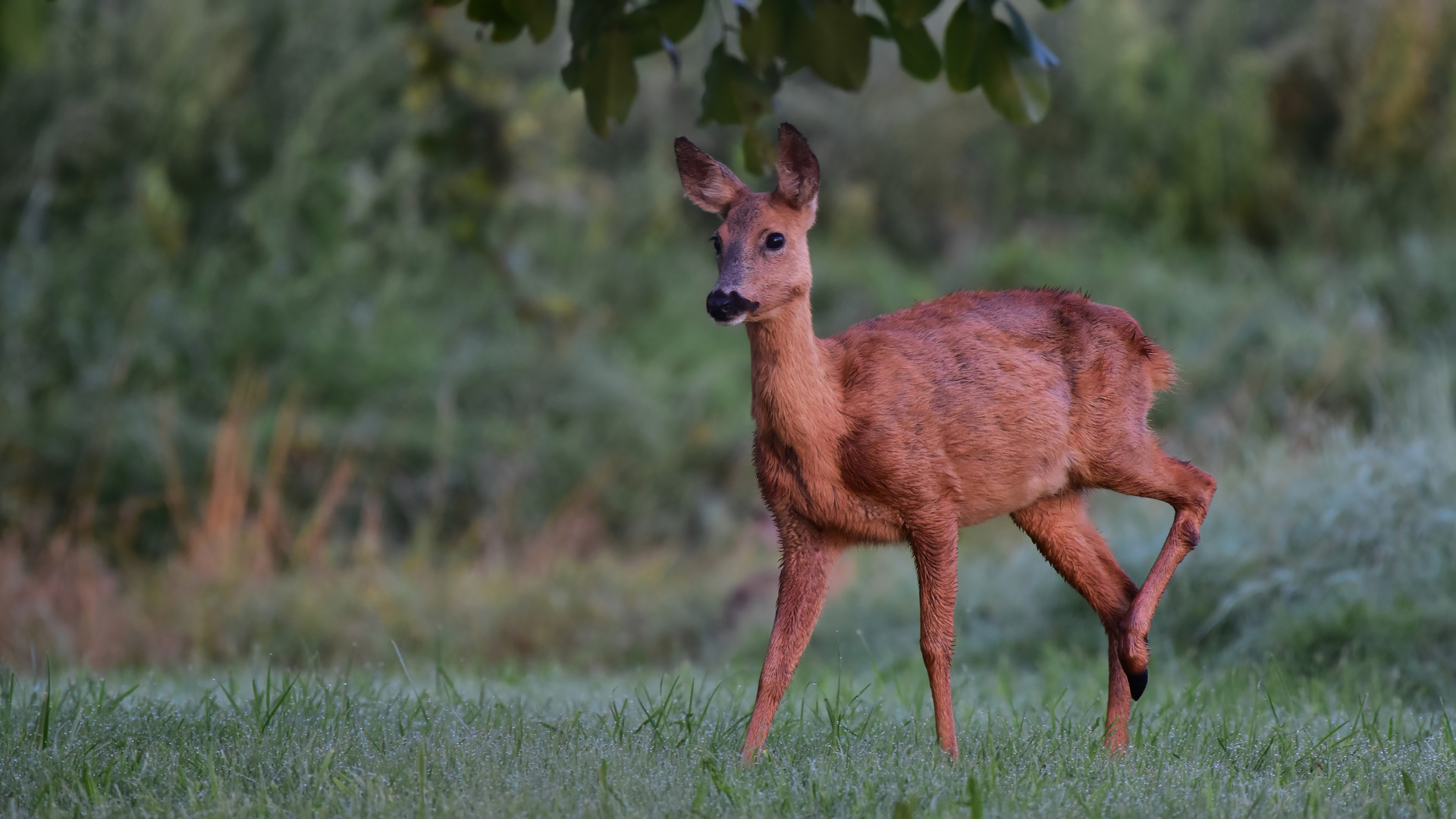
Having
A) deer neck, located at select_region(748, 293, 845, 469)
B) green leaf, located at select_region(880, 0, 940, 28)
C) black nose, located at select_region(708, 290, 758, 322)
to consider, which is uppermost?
green leaf, located at select_region(880, 0, 940, 28)

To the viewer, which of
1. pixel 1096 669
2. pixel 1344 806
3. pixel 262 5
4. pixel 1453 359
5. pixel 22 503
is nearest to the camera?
pixel 1344 806

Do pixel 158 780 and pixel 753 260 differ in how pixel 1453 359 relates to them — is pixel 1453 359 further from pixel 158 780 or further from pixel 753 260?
pixel 158 780

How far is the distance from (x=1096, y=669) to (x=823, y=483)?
2.97 metres

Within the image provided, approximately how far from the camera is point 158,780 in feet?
11.2

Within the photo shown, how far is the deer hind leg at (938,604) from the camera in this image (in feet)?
12.2

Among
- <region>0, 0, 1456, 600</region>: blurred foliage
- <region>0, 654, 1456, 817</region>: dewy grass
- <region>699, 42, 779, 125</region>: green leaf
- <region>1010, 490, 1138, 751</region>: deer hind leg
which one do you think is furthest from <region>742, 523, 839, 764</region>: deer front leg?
<region>0, 0, 1456, 600</region>: blurred foliage

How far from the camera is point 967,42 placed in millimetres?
3869

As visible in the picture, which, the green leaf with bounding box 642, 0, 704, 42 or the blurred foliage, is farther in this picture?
the blurred foliage

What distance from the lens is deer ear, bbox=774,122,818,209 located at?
3715mm

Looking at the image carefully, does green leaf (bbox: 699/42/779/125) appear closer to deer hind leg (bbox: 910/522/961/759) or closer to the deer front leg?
the deer front leg

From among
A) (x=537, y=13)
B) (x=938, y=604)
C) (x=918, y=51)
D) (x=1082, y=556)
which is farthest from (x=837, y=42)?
(x=1082, y=556)

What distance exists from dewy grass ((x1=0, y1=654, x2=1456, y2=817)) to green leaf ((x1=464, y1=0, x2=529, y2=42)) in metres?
1.93

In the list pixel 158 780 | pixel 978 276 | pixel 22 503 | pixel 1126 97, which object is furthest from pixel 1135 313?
pixel 158 780

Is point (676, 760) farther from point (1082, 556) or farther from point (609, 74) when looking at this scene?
point (609, 74)
